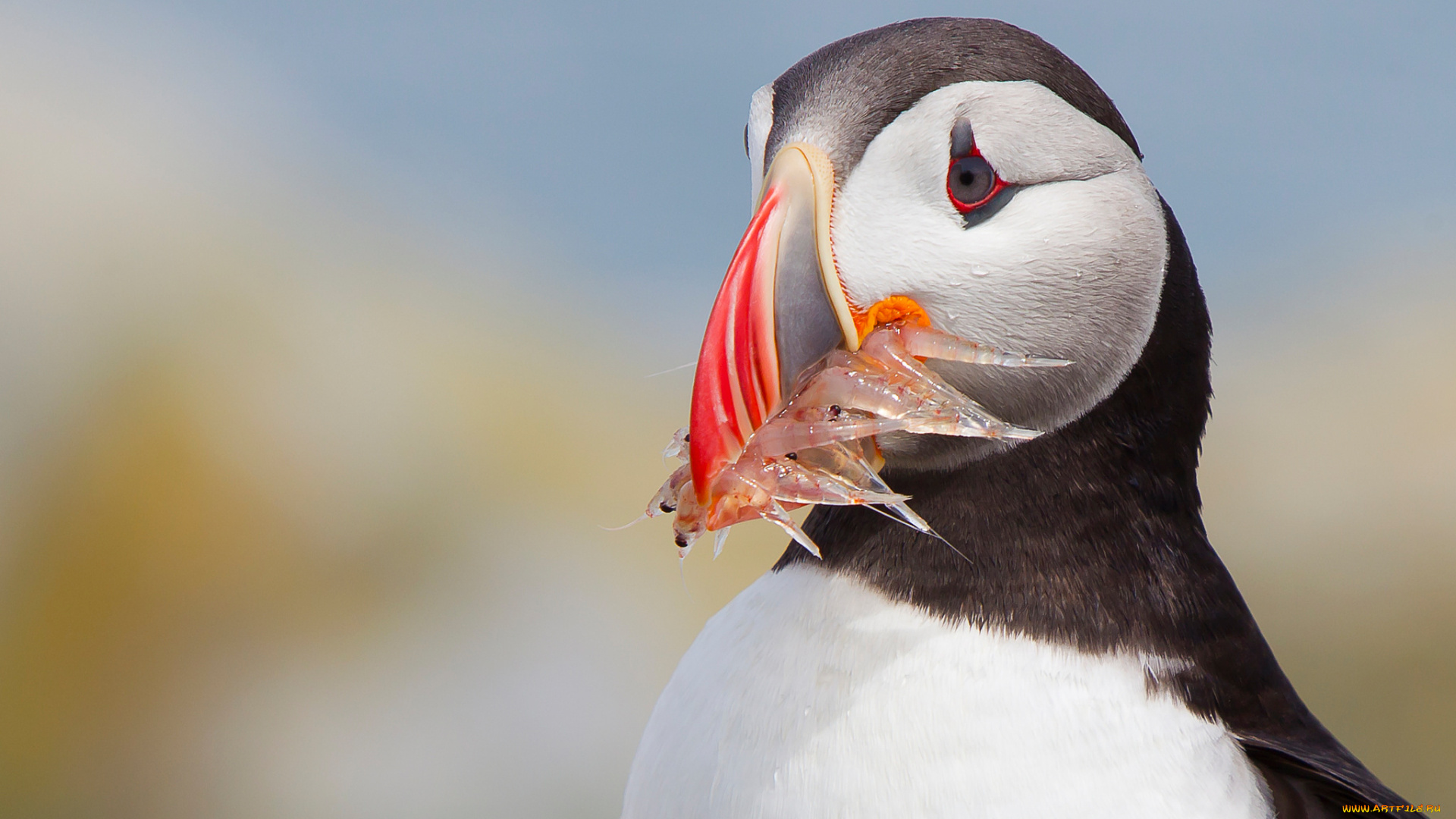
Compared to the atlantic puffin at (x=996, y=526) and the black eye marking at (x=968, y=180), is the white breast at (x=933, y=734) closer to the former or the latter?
the atlantic puffin at (x=996, y=526)

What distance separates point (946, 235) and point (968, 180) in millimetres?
58

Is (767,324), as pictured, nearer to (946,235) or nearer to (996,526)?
(946,235)

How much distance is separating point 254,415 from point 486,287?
1609 mm

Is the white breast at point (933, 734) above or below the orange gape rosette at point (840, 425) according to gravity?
below

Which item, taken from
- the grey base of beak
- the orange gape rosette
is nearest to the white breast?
the orange gape rosette

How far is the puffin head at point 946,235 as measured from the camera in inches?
38.0

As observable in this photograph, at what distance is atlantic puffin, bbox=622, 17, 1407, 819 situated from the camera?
994mm

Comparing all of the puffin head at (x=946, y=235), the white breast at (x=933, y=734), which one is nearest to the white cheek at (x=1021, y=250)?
the puffin head at (x=946, y=235)

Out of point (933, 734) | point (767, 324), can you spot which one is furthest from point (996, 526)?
point (767, 324)

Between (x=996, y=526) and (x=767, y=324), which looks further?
(x=996, y=526)

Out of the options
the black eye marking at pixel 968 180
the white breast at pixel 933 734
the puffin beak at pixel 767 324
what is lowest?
the white breast at pixel 933 734

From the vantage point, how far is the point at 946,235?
101cm

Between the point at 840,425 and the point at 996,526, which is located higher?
the point at 840,425

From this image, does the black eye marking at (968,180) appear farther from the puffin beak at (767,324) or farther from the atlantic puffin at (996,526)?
the puffin beak at (767,324)
